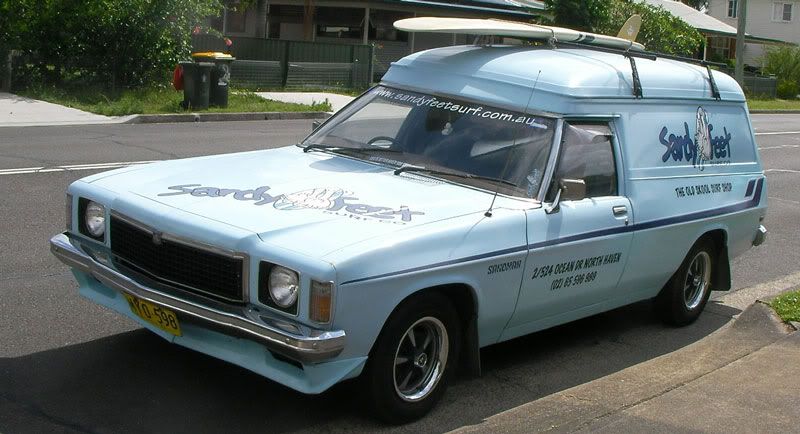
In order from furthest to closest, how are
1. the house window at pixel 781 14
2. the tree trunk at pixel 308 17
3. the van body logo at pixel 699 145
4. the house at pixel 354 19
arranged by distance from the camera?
the house window at pixel 781 14
the house at pixel 354 19
the tree trunk at pixel 308 17
the van body logo at pixel 699 145

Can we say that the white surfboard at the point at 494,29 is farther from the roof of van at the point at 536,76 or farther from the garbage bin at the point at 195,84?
the garbage bin at the point at 195,84

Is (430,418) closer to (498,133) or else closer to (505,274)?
(505,274)

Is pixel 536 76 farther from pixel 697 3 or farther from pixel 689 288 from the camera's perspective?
pixel 697 3

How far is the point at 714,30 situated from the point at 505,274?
54.1 m

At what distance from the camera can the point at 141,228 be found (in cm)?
543

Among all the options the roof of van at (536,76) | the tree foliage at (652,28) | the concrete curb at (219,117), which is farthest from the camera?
the tree foliage at (652,28)

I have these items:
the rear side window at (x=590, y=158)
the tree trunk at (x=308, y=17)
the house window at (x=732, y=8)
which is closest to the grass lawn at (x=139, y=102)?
the tree trunk at (x=308, y=17)

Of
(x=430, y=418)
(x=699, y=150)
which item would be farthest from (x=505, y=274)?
(x=699, y=150)

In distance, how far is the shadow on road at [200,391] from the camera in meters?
5.25

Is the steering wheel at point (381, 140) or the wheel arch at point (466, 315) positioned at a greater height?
the steering wheel at point (381, 140)

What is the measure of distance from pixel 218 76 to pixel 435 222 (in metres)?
17.9

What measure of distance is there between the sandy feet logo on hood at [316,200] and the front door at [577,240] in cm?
85

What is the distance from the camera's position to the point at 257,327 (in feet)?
16.1

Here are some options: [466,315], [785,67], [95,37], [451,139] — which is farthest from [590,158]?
[785,67]
